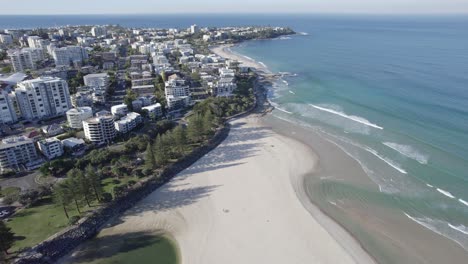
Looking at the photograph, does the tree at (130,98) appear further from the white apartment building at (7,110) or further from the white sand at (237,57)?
the white sand at (237,57)

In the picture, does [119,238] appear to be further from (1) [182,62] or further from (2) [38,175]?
(1) [182,62]

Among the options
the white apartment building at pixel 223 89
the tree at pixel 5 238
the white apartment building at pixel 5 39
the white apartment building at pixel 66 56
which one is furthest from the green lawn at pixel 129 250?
A: the white apartment building at pixel 5 39

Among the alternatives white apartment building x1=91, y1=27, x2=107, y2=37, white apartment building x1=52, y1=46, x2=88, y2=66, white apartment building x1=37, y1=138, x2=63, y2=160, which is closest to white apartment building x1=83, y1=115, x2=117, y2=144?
white apartment building x1=37, y1=138, x2=63, y2=160

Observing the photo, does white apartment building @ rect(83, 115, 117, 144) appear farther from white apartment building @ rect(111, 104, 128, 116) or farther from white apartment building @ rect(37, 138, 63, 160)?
white apartment building @ rect(111, 104, 128, 116)

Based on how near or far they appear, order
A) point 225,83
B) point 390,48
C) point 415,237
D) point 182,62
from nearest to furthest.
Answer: point 415,237 → point 225,83 → point 182,62 → point 390,48

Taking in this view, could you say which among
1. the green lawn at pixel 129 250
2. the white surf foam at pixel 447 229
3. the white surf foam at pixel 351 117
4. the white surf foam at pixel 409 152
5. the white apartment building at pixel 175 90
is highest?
the white apartment building at pixel 175 90

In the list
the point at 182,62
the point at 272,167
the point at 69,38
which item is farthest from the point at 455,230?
the point at 69,38

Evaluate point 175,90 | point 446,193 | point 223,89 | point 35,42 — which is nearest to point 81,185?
point 175,90
